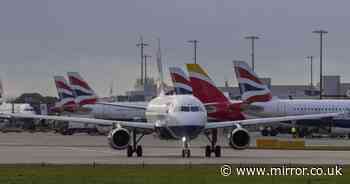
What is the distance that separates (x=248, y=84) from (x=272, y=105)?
14.0 ft

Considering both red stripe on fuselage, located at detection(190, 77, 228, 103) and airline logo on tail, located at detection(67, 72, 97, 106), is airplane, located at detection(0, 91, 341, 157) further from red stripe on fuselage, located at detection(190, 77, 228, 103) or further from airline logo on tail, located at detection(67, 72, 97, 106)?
airline logo on tail, located at detection(67, 72, 97, 106)

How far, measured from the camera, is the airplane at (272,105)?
10288 cm

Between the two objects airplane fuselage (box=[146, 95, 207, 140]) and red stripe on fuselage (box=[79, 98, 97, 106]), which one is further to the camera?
red stripe on fuselage (box=[79, 98, 97, 106])

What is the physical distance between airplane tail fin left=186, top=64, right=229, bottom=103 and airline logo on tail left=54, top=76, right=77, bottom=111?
49.1 m

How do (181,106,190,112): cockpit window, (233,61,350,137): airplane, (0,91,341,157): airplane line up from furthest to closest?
→ (233,61,350,137): airplane
(181,106,190,112): cockpit window
(0,91,341,157): airplane

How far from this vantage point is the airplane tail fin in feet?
284

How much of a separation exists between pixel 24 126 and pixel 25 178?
124 metres

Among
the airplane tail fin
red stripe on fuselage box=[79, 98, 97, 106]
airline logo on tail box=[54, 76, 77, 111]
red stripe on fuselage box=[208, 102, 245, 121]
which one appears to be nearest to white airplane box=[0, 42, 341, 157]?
the airplane tail fin

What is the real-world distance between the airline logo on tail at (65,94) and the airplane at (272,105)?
3842cm

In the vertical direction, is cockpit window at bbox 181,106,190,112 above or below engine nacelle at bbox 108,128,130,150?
above

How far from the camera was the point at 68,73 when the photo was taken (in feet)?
463

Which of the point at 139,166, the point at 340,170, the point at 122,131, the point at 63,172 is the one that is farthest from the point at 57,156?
the point at 340,170

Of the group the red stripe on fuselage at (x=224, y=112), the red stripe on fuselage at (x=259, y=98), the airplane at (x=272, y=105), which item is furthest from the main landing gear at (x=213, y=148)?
the red stripe on fuselage at (x=259, y=98)

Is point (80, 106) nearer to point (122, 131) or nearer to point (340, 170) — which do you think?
point (122, 131)
